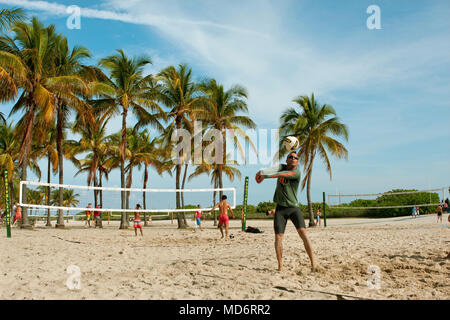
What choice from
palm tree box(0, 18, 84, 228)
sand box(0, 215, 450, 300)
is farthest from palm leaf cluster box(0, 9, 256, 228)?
sand box(0, 215, 450, 300)

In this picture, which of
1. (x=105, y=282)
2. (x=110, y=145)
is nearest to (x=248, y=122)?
(x=110, y=145)

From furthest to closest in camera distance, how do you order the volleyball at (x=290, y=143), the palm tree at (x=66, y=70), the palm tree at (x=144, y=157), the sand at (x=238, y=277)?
the palm tree at (x=144, y=157) < the palm tree at (x=66, y=70) < the volleyball at (x=290, y=143) < the sand at (x=238, y=277)

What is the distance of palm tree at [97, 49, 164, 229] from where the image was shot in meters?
19.7

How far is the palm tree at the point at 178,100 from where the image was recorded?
2016cm

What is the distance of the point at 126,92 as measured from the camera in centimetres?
1983

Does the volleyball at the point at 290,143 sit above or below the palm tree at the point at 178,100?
below

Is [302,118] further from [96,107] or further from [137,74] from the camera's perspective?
[96,107]

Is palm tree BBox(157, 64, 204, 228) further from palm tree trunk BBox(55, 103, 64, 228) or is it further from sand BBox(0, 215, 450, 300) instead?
sand BBox(0, 215, 450, 300)

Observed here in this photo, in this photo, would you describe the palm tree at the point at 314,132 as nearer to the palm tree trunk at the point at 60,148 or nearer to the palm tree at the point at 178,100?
the palm tree at the point at 178,100

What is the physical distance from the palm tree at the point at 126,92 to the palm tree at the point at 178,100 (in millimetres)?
829

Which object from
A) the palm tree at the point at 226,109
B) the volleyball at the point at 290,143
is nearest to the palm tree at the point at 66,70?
the palm tree at the point at 226,109

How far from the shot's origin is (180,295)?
3658 mm

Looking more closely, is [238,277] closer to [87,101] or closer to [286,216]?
[286,216]
